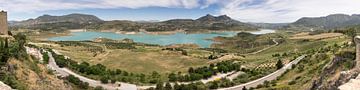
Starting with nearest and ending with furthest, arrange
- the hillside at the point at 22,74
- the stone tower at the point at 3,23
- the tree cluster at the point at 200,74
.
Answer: the hillside at the point at 22,74
the tree cluster at the point at 200,74
the stone tower at the point at 3,23

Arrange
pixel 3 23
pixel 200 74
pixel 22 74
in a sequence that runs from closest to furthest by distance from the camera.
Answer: pixel 22 74 < pixel 3 23 < pixel 200 74

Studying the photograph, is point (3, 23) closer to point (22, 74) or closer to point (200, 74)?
point (22, 74)

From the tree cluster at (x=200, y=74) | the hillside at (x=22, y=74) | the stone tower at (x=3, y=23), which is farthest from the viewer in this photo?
the stone tower at (x=3, y=23)

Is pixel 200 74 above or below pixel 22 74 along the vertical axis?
below

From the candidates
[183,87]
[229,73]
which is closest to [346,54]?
[183,87]

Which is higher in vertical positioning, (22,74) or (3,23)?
(3,23)

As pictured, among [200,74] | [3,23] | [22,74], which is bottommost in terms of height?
[200,74]

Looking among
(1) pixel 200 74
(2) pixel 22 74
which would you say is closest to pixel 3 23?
(2) pixel 22 74

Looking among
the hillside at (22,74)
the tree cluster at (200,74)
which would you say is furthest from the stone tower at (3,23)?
the tree cluster at (200,74)

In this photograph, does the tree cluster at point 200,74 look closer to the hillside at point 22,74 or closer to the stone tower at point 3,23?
the hillside at point 22,74

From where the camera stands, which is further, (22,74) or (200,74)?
(200,74)

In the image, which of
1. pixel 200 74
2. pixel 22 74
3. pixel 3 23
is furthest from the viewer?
pixel 200 74

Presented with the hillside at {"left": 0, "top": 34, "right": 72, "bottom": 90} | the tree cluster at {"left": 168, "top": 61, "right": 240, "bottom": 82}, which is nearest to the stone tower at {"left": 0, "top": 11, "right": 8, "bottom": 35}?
the hillside at {"left": 0, "top": 34, "right": 72, "bottom": 90}

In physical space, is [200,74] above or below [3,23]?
below
